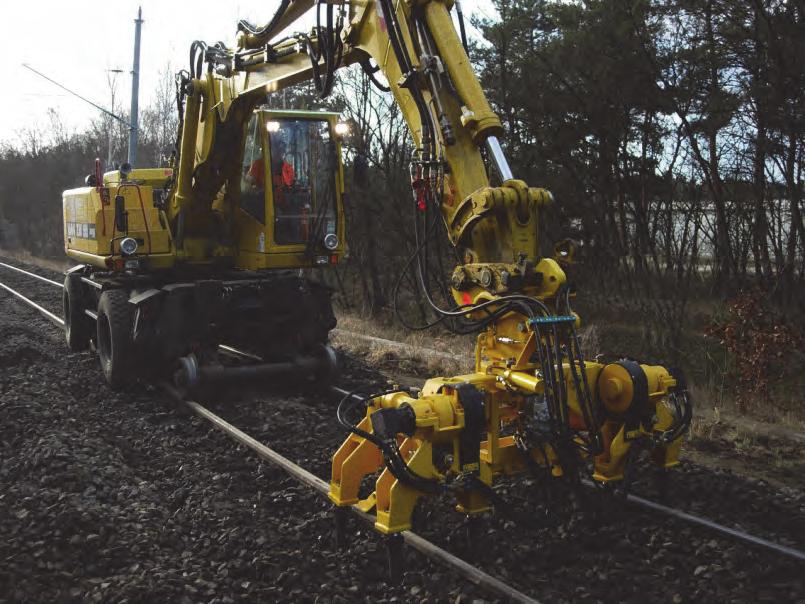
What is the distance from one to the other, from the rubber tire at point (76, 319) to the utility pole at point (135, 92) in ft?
29.4

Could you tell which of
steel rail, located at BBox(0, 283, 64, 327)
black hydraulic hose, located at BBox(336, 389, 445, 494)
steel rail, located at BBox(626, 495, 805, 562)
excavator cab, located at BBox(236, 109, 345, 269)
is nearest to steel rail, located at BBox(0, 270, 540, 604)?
black hydraulic hose, located at BBox(336, 389, 445, 494)

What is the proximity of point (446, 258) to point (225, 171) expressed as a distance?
7.08 meters

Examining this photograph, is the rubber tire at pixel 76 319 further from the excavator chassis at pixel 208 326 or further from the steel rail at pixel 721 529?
the steel rail at pixel 721 529

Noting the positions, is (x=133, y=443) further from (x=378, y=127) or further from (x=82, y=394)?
(x=378, y=127)

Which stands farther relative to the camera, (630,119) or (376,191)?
(376,191)

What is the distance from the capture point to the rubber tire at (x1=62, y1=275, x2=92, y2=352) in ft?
34.9

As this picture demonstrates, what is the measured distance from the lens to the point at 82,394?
846 cm

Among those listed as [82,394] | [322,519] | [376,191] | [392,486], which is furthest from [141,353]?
[376,191]

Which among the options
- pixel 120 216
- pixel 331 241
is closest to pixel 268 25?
pixel 331 241

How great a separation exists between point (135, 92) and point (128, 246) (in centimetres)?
1309

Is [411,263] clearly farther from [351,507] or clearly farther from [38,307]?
[38,307]

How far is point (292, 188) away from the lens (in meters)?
8.34

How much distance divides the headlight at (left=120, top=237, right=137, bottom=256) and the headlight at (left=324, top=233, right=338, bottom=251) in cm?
217

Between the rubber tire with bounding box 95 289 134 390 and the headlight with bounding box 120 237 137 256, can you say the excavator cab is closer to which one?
the headlight with bounding box 120 237 137 256
